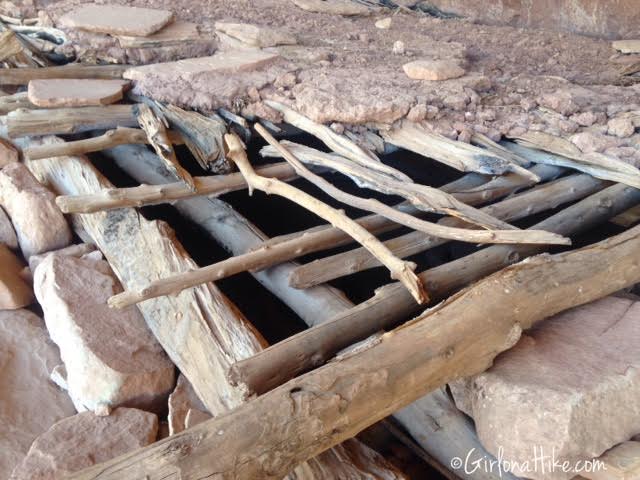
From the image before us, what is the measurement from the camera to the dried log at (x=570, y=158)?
9.02ft

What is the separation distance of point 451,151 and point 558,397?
4.44ft

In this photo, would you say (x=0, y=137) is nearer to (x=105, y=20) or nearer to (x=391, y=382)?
(x=105, y=20)

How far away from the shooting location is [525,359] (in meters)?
1.88

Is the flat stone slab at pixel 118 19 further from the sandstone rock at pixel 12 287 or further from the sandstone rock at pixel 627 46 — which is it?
the sandstone rock at pixel 627 46

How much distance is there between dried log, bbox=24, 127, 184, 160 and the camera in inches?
109

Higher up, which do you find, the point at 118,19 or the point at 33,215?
the point at 118,19

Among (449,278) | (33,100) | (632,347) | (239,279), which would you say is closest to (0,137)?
(33,100)

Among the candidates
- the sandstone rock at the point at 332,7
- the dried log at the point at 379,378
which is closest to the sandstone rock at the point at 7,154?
the sandstone rock at the point at 332,7

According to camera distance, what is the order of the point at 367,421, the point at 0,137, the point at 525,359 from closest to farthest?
the point at 367,421 → the point at 525,359 → the point at 0,137

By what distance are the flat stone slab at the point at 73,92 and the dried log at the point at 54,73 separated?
15 cm

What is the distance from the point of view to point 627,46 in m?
4.09

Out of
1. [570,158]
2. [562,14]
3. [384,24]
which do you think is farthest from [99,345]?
[562,14]

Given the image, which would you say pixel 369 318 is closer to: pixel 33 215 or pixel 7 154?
pixel 33 215

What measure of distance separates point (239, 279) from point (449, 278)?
0.96 meters
